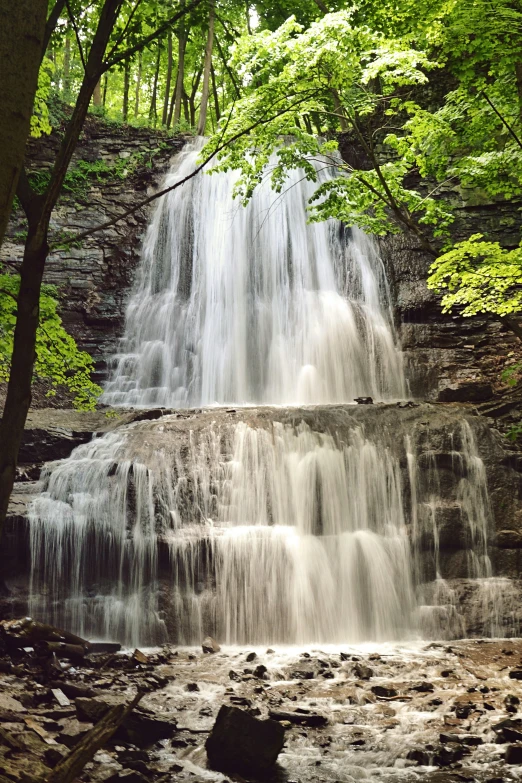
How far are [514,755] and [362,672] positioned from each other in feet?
8.40

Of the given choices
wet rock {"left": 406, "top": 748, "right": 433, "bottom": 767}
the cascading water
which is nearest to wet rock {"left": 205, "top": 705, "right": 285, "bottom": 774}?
wet rock {"left": 406, "top": 748, "right": 433, "bottom": 767}

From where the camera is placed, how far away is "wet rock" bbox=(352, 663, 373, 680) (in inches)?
282

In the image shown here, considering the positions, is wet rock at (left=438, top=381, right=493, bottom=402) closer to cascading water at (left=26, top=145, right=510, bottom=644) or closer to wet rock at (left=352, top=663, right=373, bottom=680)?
cascading water at (left=26, top=145, right=510, bottom=644)

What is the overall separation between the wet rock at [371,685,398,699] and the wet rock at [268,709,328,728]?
0.93 metres

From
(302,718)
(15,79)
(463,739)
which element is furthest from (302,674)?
(15,79)

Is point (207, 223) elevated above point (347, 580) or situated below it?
above

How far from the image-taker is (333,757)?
197 inches

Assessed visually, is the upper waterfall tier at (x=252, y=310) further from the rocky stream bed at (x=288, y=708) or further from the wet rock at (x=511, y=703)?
the wet rock at (x=511, y=703)

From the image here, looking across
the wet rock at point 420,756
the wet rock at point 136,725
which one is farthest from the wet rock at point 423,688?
the wet rock at point 136,725

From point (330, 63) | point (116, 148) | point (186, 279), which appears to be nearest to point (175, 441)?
point (330, 63)

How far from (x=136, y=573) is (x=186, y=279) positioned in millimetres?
9591

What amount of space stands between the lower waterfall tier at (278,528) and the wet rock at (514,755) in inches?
174

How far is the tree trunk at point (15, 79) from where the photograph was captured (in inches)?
83.6

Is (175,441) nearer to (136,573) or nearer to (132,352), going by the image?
(136,573)
